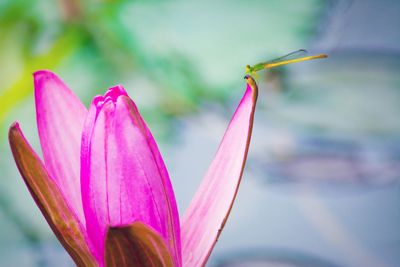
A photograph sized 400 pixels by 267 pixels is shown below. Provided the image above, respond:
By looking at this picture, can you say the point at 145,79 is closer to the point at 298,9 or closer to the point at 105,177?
the point at 298,9

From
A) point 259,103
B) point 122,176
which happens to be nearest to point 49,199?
point 122,176

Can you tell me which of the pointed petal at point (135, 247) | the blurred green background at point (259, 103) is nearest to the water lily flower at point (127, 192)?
the pointed petal at point (135, 247)

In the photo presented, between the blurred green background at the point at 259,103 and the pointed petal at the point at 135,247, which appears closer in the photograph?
the pointed petal at the point at 135,247

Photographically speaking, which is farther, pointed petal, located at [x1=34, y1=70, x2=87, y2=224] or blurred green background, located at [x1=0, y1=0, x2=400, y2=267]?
blurred green background, located at [x1=0, y1=0, x2=400, y2=267]

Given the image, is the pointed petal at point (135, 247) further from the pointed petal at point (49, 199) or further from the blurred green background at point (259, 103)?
the blurred green background at point (259, 103)

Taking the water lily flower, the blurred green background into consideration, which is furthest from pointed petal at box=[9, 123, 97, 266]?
the blurred green background

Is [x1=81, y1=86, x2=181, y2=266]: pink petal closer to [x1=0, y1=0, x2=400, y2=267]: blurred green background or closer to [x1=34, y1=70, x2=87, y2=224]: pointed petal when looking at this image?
[x1=34, y1=70, x2=87, y2=224]: pointed petal

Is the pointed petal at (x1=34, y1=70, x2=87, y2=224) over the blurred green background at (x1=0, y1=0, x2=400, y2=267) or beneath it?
beneath

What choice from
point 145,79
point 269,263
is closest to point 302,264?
point 269,263
